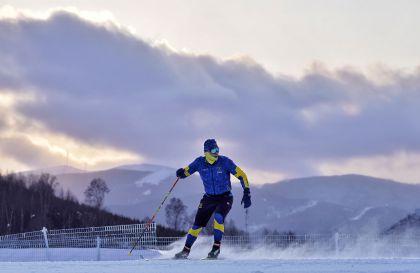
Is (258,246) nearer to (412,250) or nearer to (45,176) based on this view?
(412,250)

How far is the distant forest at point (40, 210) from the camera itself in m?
66.2

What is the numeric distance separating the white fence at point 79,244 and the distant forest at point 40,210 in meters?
26.6

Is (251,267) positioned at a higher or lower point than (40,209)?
lower

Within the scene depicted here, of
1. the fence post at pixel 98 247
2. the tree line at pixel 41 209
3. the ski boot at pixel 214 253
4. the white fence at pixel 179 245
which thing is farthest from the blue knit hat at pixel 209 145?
the tree line at pixel 41 209

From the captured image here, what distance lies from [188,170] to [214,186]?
2.78 feet

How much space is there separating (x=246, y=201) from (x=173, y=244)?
22.9ft

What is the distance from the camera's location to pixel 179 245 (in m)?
21.5

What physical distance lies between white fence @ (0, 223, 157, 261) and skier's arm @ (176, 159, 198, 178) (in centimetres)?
609

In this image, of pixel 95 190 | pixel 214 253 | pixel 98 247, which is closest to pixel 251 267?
pixel 214 253

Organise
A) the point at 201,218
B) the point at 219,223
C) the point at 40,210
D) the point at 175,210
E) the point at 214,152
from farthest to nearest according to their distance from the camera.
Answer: the point at 175,210, the point at 40,210, the point at 201,218, the point at 214,152, the point at 219,223

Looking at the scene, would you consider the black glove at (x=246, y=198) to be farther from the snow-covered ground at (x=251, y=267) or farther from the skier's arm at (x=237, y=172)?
the snow-covered ground at (x=251, y=267)

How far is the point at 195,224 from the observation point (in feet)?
51.2

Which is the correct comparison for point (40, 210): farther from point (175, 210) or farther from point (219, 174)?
point (175, 210)

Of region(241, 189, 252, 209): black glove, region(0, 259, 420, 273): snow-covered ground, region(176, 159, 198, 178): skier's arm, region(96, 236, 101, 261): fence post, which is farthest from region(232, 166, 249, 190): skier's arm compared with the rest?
region(96, 236, 101, 261): fence post
